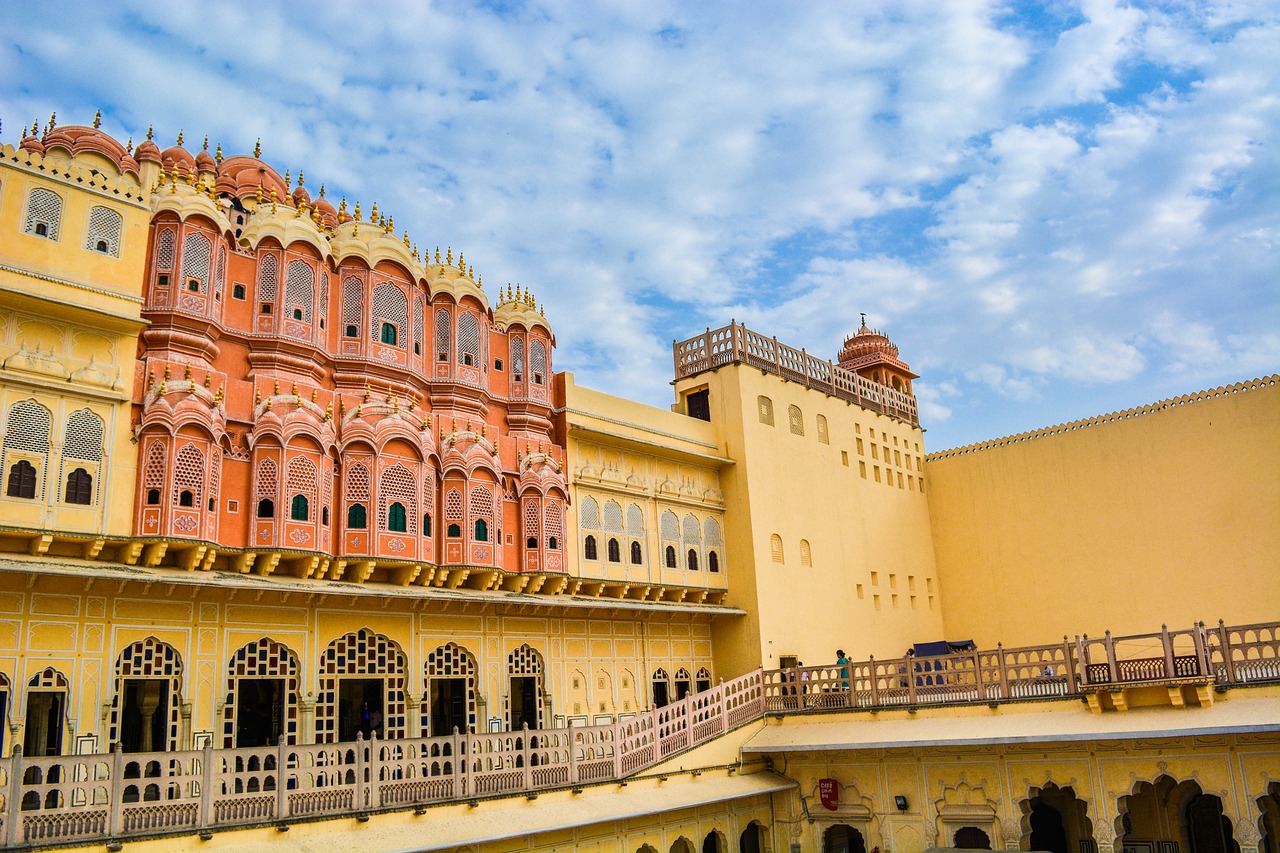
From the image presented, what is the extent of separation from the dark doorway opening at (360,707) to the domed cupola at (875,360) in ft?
67.5

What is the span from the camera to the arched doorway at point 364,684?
55.3ft

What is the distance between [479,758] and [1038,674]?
37.0ft

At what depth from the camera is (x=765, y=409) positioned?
86.2 feet

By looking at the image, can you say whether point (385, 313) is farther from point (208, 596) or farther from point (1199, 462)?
point (1199, 462)

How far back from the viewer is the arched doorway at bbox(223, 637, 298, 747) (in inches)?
627

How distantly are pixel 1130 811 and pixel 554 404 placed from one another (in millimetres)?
14657

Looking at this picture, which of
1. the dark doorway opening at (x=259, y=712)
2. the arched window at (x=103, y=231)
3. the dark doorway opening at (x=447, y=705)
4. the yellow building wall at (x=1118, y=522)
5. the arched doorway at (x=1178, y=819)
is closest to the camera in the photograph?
the arched window at (x=103, y=231)

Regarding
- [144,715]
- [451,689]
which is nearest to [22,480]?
[144,715]

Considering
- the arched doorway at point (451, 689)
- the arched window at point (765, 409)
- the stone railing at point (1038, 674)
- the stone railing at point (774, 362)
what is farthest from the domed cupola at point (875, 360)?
the arched doorway at point (451, 689)

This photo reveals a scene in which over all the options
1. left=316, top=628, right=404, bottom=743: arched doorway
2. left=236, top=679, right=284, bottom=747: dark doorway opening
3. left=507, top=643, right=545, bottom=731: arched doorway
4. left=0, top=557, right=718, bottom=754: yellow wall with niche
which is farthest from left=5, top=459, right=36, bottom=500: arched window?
left=507, top=643, right=545, bottom=731: arched doorway

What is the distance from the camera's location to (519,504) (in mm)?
20344

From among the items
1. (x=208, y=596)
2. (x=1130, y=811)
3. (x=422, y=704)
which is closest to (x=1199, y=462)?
(x=1130, y=811)

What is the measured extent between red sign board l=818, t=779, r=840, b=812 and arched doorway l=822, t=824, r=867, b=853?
1641mm

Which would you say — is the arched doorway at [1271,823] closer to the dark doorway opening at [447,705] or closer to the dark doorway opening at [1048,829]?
the dark doorway opening at [1048,829]
